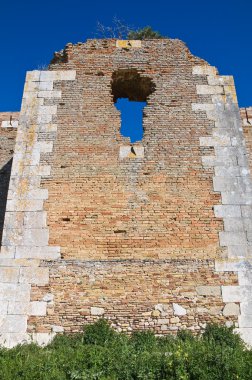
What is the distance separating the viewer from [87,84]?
10375 mm

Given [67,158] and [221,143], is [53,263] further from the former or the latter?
[221,143]

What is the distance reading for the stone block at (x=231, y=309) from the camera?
8.01m

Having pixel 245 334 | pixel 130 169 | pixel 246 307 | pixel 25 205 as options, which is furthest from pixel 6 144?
pixel 245 334

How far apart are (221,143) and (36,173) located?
353cm

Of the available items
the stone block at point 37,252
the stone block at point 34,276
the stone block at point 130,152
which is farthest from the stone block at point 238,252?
the stone block at point 34,276

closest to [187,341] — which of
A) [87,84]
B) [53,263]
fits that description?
[53,263]

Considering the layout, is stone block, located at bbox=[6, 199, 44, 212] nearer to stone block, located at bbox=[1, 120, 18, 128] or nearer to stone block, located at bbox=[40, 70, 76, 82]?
stone block, located at bbox=[40, 70, 76, 82]

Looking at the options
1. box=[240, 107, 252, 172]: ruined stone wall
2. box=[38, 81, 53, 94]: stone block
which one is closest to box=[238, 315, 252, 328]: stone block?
box=[240, 107, 252, 172]: ruined stone wall

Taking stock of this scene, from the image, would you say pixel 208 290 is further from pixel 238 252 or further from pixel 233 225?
pixel 233 225

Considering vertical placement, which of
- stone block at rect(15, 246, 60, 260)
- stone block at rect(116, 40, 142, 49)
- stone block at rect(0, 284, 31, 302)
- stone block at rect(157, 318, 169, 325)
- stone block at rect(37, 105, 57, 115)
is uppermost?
stone block at rect(116, 40, 142, 49)

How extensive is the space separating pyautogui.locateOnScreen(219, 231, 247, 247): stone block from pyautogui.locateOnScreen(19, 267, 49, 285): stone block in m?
3.01

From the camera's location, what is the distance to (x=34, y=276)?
8.34 m

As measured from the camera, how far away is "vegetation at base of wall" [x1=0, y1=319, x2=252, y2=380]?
241 inches

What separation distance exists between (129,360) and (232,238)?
3136 millimetres
